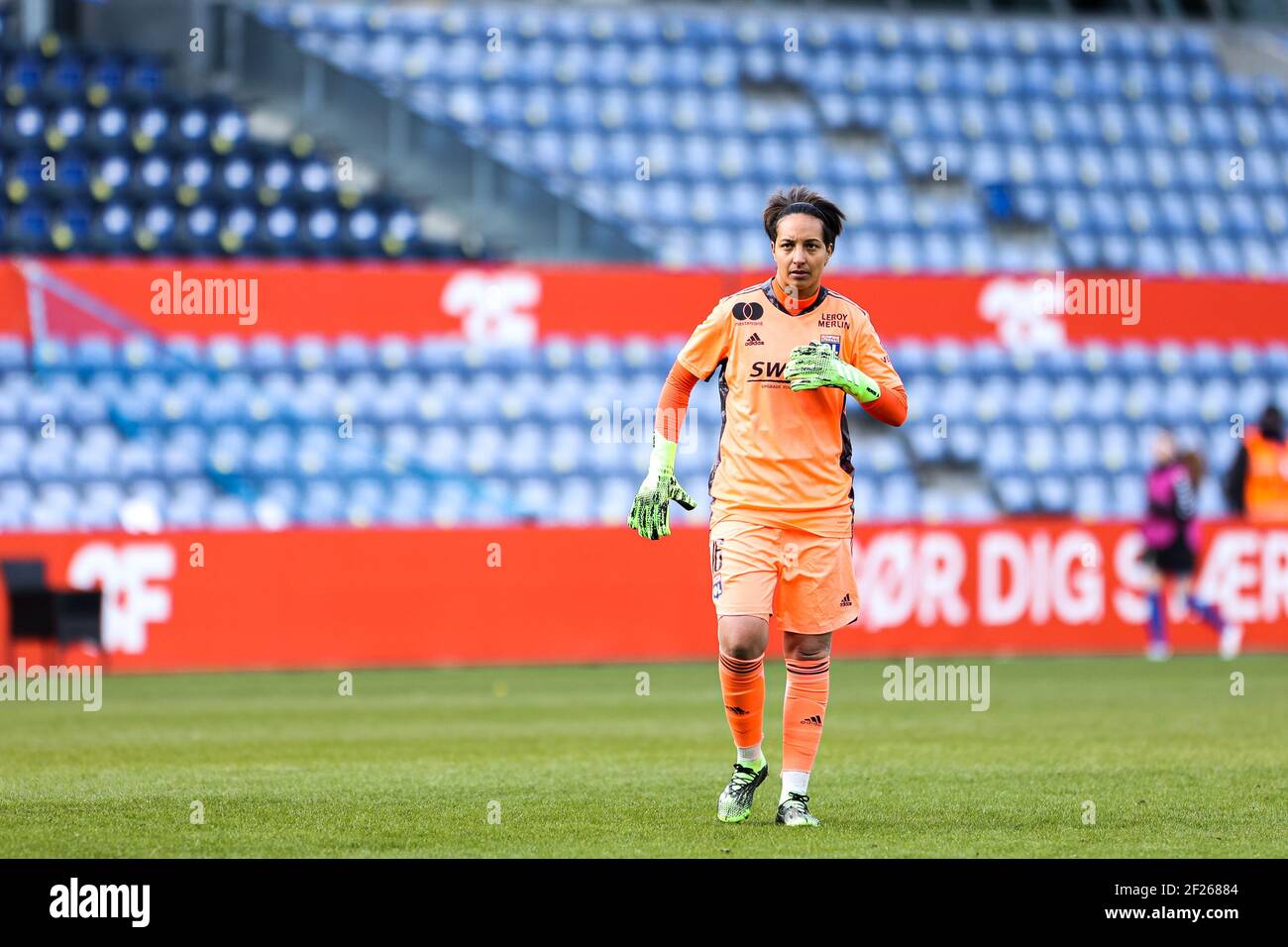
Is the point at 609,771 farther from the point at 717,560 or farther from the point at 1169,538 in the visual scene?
the point at 1169,538

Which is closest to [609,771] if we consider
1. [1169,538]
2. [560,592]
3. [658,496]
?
[658,496]

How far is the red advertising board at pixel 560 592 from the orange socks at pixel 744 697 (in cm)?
981

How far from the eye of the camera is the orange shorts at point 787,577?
7328 millimetres

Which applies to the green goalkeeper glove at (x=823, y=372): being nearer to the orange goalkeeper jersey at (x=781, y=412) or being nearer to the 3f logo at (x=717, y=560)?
the orange goalkeeper jersey at (x=781, y=412)

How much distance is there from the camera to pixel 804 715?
745 cm

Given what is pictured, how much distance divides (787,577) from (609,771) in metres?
2.41

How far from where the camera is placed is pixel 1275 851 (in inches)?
261

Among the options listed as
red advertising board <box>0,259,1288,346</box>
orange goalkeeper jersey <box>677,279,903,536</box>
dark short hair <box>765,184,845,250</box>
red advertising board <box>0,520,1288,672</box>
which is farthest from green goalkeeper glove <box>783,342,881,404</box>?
red advertising board <box>0,259,1288,346</box>

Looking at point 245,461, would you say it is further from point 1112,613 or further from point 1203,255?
point 1203,255

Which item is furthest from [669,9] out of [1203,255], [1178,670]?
[1178,670]

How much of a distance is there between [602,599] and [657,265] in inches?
165

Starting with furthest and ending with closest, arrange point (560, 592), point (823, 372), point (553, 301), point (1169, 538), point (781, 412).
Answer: point (553, 301) → point (1169, 538) → point (560, 592) → point (781, 412) → point (823, 372)

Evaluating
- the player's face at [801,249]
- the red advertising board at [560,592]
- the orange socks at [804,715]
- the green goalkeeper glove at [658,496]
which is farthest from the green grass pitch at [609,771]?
the player's face at [801,249]

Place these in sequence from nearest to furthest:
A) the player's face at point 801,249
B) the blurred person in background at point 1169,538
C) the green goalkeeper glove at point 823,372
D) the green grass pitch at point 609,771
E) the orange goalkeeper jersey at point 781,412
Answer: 1. the green grass pitch at point 609,771
2. the green goalkeeper glove at point 823,372
3. the player's face at point 801,249
4. the orange goalkeeper jersey at point 781,412
5. the blurred person in background at point 1169,538
